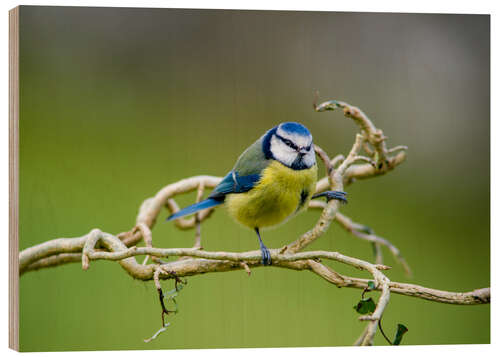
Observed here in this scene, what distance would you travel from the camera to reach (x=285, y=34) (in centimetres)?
319

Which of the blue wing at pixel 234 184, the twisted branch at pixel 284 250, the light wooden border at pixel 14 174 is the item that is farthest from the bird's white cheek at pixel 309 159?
the light wooden border at pixel 14 174

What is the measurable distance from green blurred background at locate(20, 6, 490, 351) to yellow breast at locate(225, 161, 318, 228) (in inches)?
11.0

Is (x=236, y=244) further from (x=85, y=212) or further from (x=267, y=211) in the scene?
(x=85, y=212)

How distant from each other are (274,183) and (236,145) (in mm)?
462

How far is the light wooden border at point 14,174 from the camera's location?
2.94 m

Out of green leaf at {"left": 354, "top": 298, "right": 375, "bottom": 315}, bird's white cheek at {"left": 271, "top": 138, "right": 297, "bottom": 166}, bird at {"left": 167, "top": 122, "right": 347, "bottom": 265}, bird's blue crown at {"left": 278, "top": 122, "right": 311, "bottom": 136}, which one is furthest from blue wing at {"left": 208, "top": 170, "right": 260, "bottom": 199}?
green leaf at {"left": 354, "top": 298, "right": 375, "bottom": 315}

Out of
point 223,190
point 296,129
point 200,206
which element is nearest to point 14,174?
point 200,206

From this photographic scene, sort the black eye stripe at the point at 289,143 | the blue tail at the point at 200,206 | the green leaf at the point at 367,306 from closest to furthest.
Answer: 1. the green leaf at the point at 367,306
2. the black eye stripe at the point at 289,143
3. the blue tail at the point at 200,206

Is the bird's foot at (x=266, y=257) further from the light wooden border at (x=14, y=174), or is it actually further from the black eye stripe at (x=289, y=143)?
the light wooden border at (x=14, y=174)

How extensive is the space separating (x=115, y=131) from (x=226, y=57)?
0.69 m

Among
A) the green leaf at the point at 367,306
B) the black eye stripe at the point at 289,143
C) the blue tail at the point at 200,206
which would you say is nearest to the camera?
the green leaf at the point at 367,306

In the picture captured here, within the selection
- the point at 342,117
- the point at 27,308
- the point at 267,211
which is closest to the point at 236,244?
the point at 267,211

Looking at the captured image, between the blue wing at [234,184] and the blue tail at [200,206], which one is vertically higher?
the blue wing at [234,184]

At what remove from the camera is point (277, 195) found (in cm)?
279
